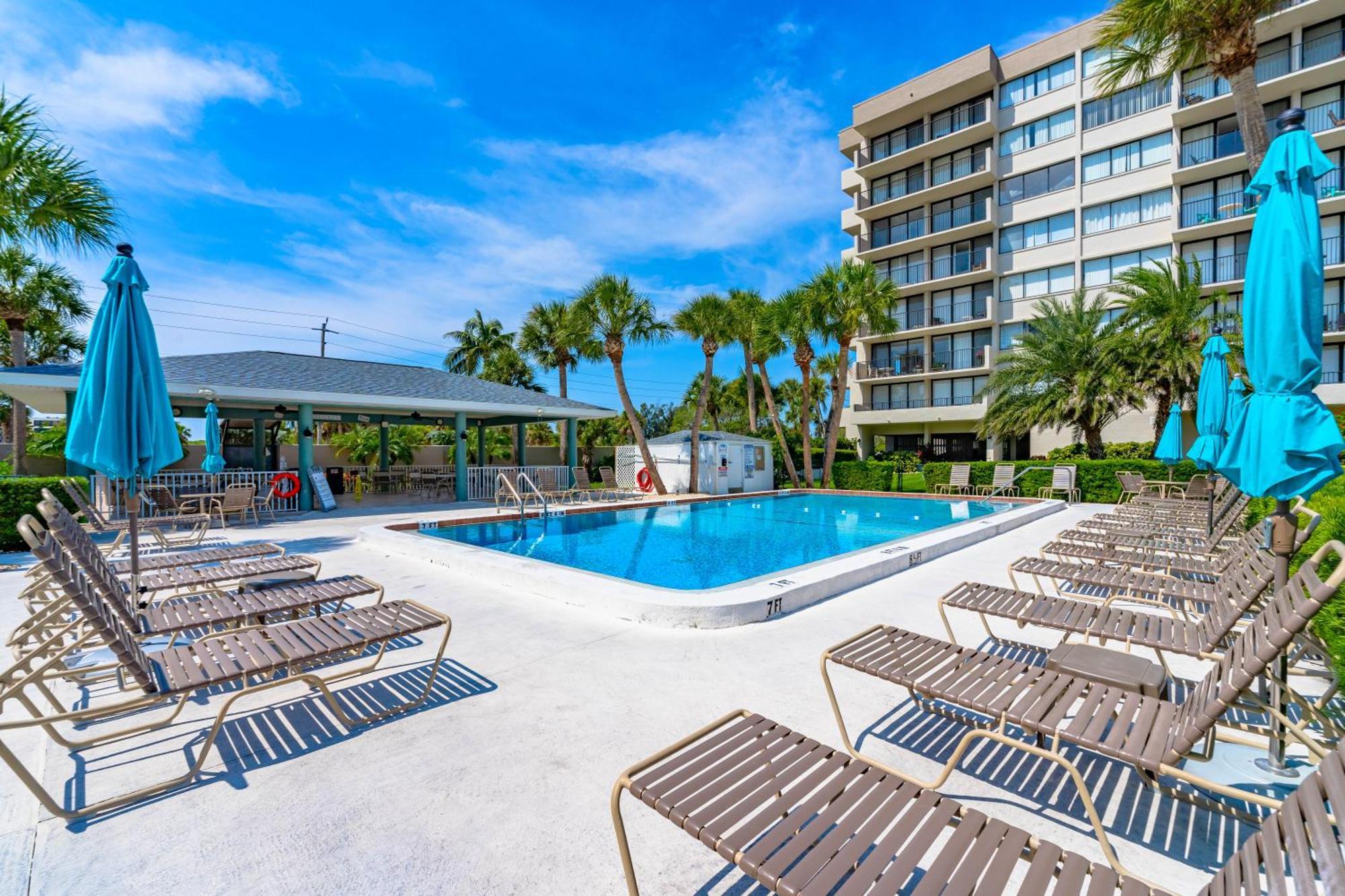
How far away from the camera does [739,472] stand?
23422 millimetres

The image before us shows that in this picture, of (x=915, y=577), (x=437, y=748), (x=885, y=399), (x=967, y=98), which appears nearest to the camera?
(x=437, y=748)

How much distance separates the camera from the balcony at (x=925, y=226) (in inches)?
1165

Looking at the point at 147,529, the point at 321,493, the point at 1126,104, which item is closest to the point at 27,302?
the point at 321,493

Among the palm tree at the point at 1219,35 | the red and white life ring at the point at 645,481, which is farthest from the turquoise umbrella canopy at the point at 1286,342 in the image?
the red and white life ring at the point at 645,481

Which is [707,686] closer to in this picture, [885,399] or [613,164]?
[613,164]

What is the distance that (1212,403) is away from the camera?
7.62 metres

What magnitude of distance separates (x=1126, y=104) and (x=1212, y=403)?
1044 inches

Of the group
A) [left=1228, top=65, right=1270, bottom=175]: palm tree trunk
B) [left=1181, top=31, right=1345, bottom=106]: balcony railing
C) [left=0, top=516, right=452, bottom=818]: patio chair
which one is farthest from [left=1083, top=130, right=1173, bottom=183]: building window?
[left=0, top=516, right=452, bottom=818]: patio chair

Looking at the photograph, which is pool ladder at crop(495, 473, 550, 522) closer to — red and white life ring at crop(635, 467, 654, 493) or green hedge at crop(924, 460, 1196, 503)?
red and white life ring at crop(635, 467, 654, 493)

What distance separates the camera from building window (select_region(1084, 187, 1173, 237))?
24.6m

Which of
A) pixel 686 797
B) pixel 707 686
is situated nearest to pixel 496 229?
pixel 707 686

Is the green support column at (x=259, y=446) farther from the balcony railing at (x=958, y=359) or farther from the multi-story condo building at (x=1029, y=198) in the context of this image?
the balcony railing at (x=958, y=359)

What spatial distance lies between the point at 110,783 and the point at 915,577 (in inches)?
288

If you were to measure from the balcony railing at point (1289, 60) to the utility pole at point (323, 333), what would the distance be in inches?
2014
